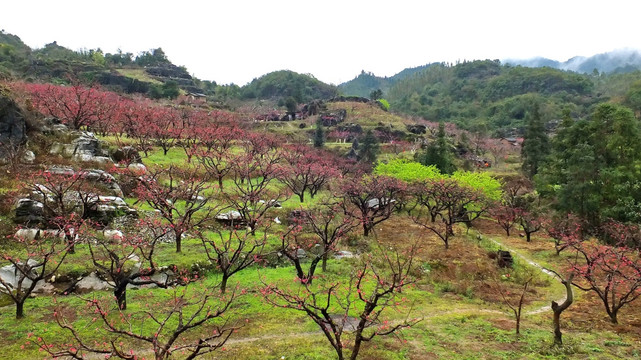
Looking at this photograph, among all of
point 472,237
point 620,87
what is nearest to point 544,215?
point 472,237

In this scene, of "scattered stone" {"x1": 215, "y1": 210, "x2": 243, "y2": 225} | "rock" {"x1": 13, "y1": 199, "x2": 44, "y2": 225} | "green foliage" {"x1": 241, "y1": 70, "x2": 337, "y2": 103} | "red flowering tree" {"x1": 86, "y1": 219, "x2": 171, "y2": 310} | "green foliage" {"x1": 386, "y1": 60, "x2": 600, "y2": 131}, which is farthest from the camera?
"green foliage" {"x1": 241, "y1": 70, "x2": 337, "y2": 103}

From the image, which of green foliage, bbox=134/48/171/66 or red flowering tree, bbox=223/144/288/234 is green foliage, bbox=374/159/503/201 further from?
green foliage, bbox=134/48/171/66

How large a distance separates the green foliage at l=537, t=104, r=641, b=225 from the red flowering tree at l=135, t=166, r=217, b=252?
118 ft

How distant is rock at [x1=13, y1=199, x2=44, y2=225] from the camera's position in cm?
2064

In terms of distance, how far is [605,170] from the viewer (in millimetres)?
34312

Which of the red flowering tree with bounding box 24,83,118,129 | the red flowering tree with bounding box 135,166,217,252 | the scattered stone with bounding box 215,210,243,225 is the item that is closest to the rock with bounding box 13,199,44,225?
the red flowering tree with bounding box 135,166,217,252

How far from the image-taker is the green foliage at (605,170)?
107 ft

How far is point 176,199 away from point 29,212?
9.10 metres

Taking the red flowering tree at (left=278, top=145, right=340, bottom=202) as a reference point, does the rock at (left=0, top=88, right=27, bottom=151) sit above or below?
above

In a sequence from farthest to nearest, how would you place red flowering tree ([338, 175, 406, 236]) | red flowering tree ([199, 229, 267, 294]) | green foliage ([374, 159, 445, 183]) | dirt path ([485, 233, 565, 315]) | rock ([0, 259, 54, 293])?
green foliage ([374, 159, 445, 183]) < red flowering tree ([338, 175, 406, 236]) < dirt path ([485, 233, 565, 315]) < red flowering tree ([199, 229, 267, 294]) < rock ([0, 259, 54, 293])

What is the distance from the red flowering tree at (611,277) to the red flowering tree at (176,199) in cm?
1978

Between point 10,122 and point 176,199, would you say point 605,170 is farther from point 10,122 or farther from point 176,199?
point 10,122

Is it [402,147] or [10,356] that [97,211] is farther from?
[402,147]

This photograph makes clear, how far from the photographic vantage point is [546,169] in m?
A: 45.9
